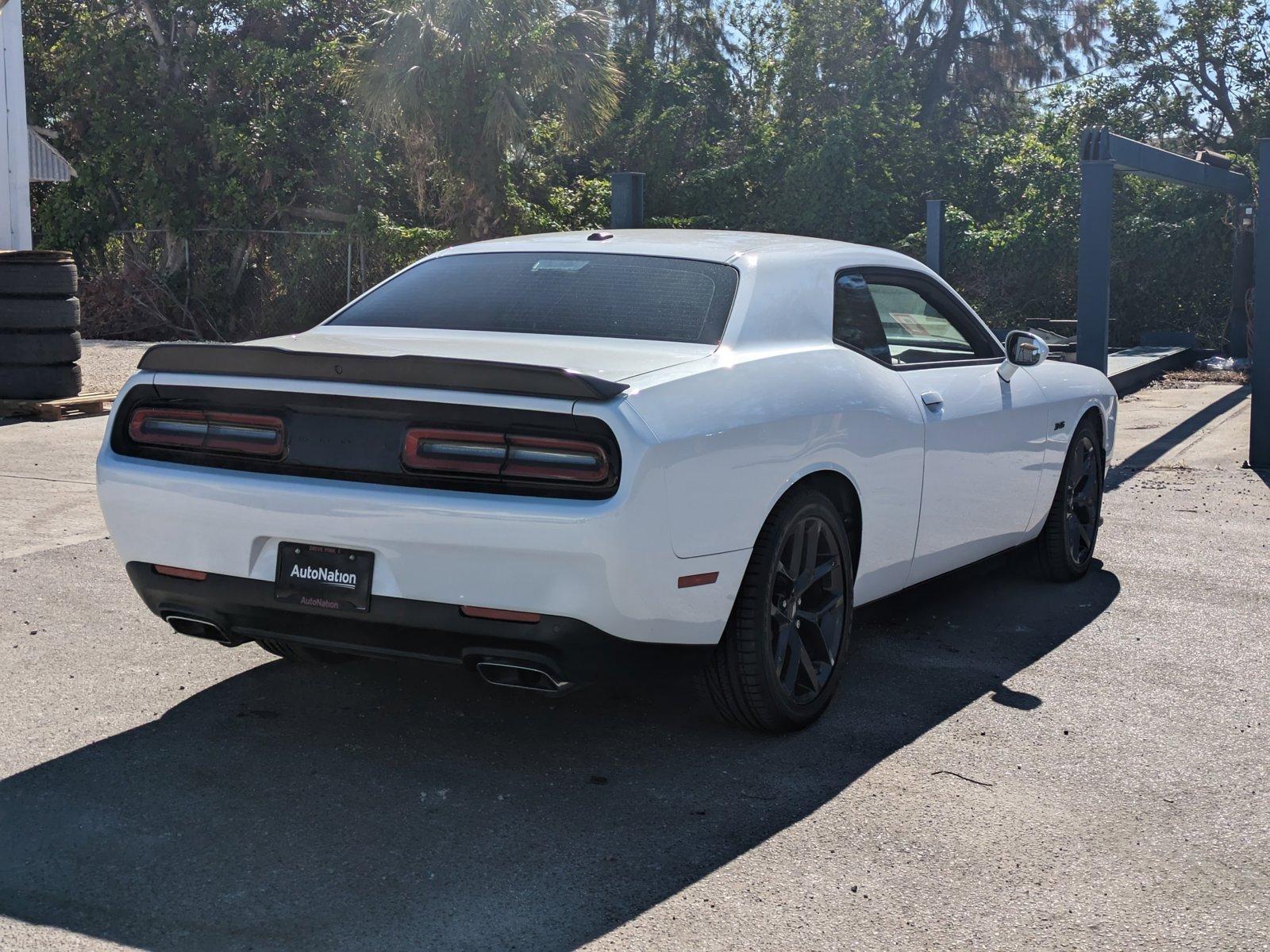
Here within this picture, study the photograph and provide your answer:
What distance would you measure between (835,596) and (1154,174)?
12385 millimetres

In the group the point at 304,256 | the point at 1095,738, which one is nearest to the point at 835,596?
the point at 1095,738

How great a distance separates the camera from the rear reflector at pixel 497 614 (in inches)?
145

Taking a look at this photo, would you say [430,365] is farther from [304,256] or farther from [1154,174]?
[304,256]

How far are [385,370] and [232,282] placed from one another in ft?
75.2

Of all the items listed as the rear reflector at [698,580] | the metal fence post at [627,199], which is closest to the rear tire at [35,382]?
the metal fence post at [627,199]

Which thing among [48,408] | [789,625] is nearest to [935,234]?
[48,408]

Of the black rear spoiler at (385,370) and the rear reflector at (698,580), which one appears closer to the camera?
the black rear spoiler at (385,370)

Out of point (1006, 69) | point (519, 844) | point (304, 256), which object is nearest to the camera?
point (519, 844)

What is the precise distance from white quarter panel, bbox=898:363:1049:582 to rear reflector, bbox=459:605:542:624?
1.85 m

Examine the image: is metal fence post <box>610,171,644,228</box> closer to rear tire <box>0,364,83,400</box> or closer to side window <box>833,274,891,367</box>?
rear tire <box>0,364,83,400</box>

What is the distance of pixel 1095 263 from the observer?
44.1 ft

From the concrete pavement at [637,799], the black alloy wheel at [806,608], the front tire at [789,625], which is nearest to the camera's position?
the concrete pavement at [637,799]

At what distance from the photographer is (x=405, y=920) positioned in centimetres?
313

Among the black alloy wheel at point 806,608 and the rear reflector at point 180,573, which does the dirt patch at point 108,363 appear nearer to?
the rear reflector at point 180,573
